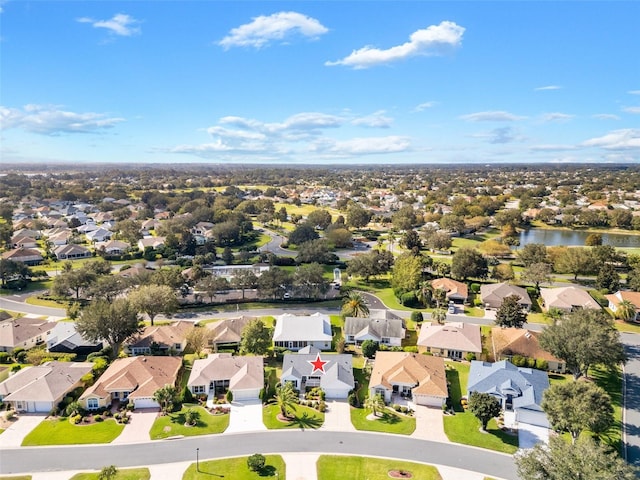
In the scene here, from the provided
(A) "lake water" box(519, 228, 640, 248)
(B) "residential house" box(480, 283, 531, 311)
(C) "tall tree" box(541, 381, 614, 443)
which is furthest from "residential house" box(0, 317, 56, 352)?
(A) "lake water" box(519, 228, 640, 248)

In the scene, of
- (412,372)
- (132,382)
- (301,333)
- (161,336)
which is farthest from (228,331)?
(412,372)

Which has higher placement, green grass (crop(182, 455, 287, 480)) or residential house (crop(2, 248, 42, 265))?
residential house (crop(2, 248, 42, 265))

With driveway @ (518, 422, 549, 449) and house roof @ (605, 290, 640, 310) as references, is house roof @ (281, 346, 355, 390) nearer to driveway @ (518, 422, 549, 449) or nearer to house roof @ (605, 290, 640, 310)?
driveway @ (518, 422, 549, 449)

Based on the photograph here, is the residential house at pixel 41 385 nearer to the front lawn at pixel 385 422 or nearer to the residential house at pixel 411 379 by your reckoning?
the front lawn at pixel 385 422

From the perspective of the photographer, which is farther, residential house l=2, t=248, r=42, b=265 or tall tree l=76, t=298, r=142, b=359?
residential house l=2, t=248, r=42, b=265

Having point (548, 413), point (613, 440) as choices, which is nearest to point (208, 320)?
point (548, 413)

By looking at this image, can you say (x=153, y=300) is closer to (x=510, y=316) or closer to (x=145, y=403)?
(x=145, y=403)
